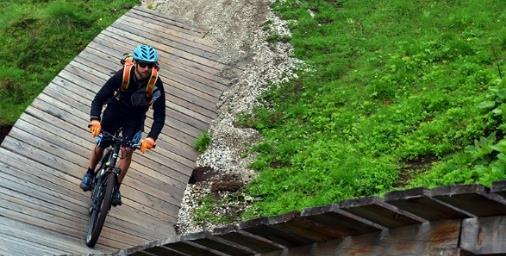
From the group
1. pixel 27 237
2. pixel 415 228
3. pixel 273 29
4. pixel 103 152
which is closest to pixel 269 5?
pixel 273 29

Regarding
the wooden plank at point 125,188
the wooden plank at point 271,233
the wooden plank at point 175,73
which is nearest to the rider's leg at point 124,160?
the wooden plank at point 125,188

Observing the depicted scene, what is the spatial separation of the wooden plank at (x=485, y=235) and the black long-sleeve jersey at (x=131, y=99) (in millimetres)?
6810

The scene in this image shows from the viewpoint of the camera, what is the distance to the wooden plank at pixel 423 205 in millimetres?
4582

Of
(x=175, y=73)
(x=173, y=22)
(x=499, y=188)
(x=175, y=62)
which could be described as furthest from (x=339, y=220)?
(x=173, y=22)

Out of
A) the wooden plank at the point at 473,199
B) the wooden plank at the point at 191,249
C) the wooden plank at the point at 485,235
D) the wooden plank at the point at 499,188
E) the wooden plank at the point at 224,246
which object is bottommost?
the wooden plank at the point at 191,249

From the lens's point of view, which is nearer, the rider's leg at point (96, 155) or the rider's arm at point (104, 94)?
the rider's arm at point (104, 94)

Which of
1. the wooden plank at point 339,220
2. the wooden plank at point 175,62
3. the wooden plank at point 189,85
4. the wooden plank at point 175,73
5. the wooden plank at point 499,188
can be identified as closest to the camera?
the wooden plank at point 499,188

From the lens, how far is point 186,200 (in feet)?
43.4

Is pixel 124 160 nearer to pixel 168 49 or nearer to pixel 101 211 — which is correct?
pixel 101 211

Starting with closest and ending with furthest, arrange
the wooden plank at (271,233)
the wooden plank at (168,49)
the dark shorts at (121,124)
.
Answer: the wooden plank at (271,233) → the dark shorts at (121,124) → the wooden plank at (168,49)

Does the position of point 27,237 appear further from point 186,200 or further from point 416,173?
point 416,173

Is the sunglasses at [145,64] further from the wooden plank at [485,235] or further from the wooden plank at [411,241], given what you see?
the wooden plank at [485,235]

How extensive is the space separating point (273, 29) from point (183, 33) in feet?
6.56

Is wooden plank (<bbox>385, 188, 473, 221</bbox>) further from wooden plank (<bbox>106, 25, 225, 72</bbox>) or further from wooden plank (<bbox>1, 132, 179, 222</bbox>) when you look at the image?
wooden plank (<bbox>106, 25, 225, 72</bbox>)
